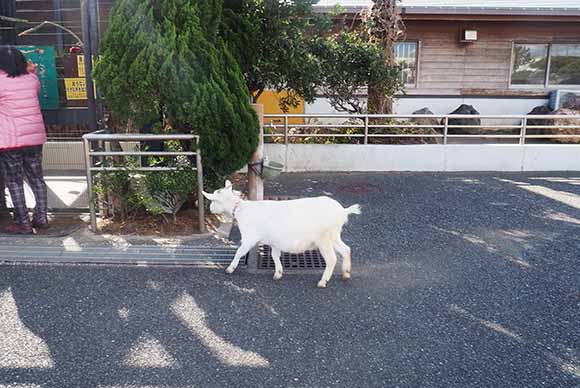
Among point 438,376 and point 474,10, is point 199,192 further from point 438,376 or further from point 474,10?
point 474,10

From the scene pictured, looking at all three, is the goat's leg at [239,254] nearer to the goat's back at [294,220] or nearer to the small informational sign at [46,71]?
the goat's back at [294,220]

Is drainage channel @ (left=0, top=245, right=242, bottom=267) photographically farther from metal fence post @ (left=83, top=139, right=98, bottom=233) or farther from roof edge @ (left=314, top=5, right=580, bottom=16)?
roof edge @ (left=314, top=5, right=580, bottom=16)

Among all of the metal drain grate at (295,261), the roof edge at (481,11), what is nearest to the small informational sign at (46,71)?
the metal drain grate at (295,261)

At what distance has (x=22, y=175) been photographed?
5219 millimetres

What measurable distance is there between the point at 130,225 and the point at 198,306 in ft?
6.77

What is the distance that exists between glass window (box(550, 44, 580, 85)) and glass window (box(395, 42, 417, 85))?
3831 mm

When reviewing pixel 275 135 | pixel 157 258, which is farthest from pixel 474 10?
pixel 157 258

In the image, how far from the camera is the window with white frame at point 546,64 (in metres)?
13.6

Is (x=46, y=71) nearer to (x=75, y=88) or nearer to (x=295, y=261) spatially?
(x=75, y=88)

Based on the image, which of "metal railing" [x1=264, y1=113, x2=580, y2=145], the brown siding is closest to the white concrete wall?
"metal railing" [x1=264, y1=113, x2=580, y2=145]

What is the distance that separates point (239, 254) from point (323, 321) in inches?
40.0

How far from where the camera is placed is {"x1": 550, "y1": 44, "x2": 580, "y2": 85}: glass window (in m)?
13.7

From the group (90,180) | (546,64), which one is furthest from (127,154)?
(546,64)

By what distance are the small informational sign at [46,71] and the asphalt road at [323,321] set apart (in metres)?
2.53
